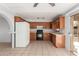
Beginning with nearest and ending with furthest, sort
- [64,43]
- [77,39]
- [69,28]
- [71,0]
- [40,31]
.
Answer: [71,0], [77,39], [69,28], [64,43], [40,31]

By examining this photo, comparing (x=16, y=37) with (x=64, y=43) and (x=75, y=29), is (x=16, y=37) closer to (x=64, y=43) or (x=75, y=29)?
(x=64, y=43)

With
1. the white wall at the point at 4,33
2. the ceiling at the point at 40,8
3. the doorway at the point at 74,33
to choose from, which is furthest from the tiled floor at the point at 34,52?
the white wall at the point at 4,33

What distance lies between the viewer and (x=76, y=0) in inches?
66.8

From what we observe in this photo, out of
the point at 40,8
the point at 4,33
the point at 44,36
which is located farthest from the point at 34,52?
the point at 44,36

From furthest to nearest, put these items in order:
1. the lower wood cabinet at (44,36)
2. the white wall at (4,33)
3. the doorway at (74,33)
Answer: the lower wood cabinet at (44,36) < the white wall at (4,33) < the doorway at (74,33)

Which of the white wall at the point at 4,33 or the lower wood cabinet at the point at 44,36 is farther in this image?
the lower wood cabinet at the point at 44,36

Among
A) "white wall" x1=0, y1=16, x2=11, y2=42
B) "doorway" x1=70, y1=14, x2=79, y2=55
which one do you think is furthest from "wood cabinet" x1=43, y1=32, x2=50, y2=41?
"doorway" x1=70, y1=14, x2=79, y2=55

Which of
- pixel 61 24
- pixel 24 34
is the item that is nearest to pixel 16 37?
pixel 24 34

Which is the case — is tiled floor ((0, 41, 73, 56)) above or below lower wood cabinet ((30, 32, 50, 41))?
below

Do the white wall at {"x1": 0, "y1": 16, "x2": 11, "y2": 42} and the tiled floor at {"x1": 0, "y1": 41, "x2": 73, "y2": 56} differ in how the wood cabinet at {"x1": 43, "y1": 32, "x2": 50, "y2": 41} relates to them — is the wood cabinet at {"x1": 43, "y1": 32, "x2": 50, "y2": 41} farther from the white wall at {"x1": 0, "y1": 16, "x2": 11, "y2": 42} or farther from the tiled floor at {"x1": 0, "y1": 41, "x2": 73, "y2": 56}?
the tiled floor at {"x1": 0, "y1": 41, "x2": 73, "y2": 56}

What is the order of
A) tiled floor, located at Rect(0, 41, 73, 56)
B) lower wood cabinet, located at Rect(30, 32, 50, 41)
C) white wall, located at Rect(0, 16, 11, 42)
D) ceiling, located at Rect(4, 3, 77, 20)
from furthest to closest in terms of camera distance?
lower wood cabinet, located at Rect(30, 32, 50, 41), white wall, located at Rect(0, 16, 11, 42), tiled floor, located at Rect(0, 41, 73, 56), ceiling, located at Rect(4, 3, 77, 20)

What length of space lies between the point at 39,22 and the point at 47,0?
39.0ft

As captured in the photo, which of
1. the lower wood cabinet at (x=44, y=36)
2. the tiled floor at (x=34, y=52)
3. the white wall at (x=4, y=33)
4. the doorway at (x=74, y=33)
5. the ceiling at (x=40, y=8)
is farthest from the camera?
the lower wood cabinet at (x=44, y=36)

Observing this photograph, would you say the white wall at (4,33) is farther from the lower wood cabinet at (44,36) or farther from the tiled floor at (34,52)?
the tiled floor at (34,52)
